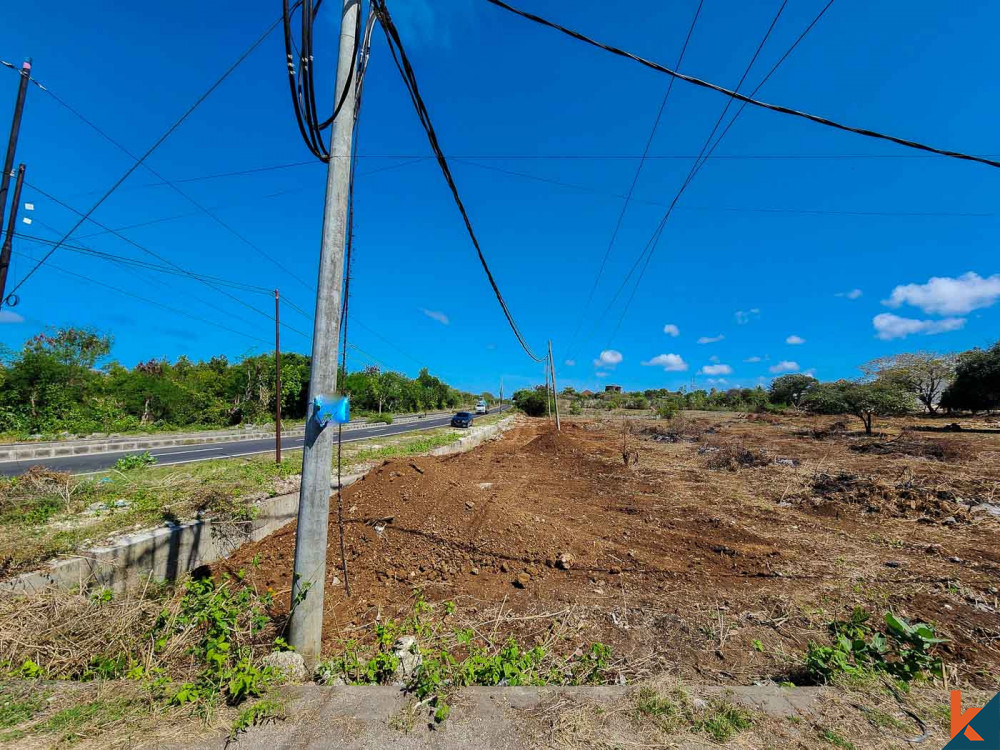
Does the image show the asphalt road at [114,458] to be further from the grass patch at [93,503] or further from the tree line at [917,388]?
the tree line at [917,388]

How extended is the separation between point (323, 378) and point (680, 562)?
4921 mm

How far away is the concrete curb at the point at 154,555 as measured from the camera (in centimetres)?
344

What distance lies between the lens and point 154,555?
167 inches

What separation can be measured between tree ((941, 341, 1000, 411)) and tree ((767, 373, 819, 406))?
16164 millimetres

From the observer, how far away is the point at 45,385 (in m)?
16.2

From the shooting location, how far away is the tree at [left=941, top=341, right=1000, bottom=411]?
20.6 metres

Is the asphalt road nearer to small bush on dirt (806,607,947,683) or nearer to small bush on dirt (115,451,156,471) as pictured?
small bush on dirt (115,451,156,471)

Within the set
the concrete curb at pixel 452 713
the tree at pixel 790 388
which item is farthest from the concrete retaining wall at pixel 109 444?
the tree at pixel 790 388

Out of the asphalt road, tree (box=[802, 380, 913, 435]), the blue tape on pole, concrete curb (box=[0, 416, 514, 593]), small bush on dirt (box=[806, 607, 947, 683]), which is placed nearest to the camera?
small bush on dirt (box=[806, 607, 947, 683])

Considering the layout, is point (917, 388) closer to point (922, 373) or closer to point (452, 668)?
point (922, 373)

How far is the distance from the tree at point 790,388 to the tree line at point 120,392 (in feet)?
153

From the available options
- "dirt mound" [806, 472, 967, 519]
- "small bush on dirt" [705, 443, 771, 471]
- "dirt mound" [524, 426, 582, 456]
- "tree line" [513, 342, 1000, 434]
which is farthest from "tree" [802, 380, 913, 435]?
"dirt mound" [524, 426, 582, 456]

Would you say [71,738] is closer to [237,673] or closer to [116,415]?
[237,673]

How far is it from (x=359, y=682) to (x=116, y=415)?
25.4 metres
